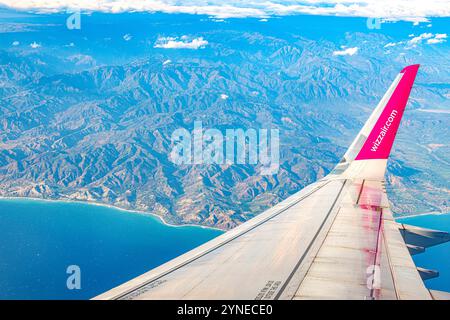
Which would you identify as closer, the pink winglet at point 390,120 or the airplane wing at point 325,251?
the airplane wing at point 325,251

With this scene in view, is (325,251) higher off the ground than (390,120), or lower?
lower

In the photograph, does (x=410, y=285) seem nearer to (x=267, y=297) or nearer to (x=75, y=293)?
(x=267, y=297)

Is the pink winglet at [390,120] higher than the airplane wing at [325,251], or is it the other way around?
the pink winglet at [390,120]

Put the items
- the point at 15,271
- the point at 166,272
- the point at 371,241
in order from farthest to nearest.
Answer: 1. the point at 15,271
2. the point at 371,241
3. the point at 166,272
